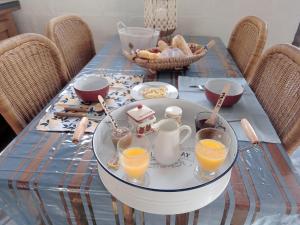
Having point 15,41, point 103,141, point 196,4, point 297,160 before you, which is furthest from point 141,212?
point 196,4

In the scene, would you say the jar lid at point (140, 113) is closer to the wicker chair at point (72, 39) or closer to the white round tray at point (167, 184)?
the white round tray at point (167, 184)

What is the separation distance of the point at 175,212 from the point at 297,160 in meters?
1.36

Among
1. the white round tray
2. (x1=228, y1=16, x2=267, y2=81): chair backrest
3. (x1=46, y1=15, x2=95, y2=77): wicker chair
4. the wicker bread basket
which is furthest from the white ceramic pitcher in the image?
(x1=46, y1=15, x2=95, y2=77): wicker chair

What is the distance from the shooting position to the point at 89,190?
56cm

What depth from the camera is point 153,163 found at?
0.62 meters

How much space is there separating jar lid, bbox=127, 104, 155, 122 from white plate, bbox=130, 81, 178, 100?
0.67ft

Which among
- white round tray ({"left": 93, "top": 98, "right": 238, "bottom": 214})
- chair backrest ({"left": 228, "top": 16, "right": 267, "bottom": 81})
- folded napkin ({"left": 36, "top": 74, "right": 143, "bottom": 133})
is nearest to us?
white round tray ({"left": 93, "top": 98, "right": 238, "bottom": 214})

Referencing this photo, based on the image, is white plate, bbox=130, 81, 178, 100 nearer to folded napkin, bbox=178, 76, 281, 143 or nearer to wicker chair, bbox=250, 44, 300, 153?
folded napkin, bbox=178, 76, 281, 143

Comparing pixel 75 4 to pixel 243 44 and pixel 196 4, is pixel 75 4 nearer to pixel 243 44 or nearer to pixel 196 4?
pixel 196 4

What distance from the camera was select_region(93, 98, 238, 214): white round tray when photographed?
1.65 ft

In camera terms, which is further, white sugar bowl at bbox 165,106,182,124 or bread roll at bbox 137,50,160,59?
bread roll at bbox 137,50,160,59

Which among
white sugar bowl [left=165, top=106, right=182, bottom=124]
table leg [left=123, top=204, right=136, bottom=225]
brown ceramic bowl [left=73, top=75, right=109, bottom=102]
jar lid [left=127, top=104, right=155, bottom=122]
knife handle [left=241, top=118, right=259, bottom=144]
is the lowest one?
table leg [left=123, top=204, right=136, bottom=225]

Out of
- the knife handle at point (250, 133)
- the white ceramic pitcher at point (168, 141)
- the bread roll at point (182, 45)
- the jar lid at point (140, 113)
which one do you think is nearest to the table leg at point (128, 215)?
the white ceramic pitcher at point (168, 141)

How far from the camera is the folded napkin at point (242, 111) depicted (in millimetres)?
748
